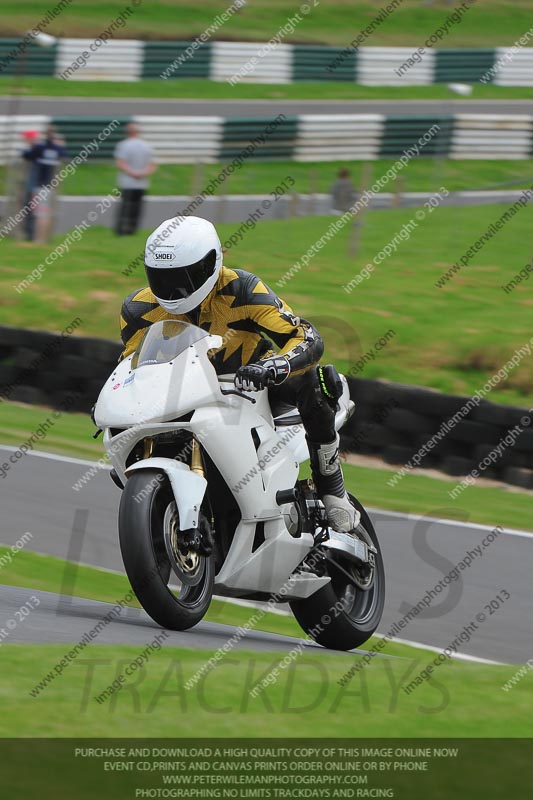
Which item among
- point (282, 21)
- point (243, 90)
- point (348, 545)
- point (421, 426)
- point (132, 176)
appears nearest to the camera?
point (348, 545)

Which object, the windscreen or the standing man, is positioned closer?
the windscreen

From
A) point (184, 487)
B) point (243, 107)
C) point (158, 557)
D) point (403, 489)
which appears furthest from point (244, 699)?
point (243, 107)

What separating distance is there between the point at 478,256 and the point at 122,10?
1448cm

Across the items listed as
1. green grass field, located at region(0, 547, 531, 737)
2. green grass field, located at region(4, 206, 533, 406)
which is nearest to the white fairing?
green grass field, located at region(0, 547, 531, 737)

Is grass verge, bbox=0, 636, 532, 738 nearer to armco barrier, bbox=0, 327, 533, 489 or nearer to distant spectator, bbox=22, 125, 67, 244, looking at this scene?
armco barrier, bbox=0, 327, 533, 489

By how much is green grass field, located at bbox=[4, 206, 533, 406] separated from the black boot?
18.3 ft

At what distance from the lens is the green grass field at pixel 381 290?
43.1ft

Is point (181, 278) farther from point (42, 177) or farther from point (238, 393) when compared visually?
point (42, 177)

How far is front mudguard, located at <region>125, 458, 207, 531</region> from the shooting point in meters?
4.80

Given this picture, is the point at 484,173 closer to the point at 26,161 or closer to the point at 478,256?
the point at 478,256

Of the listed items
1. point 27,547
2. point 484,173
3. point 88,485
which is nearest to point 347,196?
point 484,173

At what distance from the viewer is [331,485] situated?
592 cm

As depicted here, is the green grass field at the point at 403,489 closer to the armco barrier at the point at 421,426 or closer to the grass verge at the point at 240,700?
the armco barrier at the point at 421,426

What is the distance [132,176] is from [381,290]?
13.6ft
